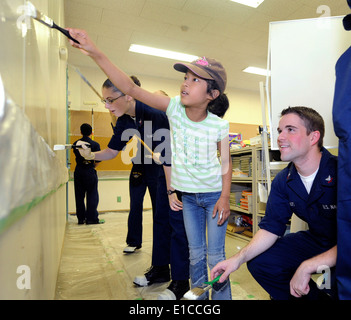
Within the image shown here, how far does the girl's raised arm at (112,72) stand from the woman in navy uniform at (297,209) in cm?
55

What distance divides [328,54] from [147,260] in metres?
1.78

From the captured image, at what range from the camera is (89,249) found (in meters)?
2.24

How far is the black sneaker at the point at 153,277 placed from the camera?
1.52m

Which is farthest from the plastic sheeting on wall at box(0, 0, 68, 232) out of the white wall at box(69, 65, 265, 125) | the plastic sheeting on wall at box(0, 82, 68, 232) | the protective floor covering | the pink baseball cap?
the white wall at box(69, 65, 265, 125)

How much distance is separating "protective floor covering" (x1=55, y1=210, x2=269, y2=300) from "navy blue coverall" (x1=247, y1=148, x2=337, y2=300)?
0.41 m

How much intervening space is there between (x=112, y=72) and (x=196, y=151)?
1.54 feet

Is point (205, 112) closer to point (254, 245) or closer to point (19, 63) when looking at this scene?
point (254, 245)

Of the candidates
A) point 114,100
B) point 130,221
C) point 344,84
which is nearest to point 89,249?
point 130,221

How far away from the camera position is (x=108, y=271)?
1744 millimetres

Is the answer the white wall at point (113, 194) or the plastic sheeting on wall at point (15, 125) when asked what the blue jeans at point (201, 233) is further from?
the white wall at point (113, 194)

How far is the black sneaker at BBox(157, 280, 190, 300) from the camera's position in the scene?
1207 mm

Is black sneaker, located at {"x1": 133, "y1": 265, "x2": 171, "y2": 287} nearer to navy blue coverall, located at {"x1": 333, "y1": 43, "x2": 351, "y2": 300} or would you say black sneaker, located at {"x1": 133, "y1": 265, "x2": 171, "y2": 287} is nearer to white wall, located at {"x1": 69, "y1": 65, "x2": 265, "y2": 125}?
navy blue coverall, located at {"x1": 333, "y1": 43, "x2": 351, "y2": 300}

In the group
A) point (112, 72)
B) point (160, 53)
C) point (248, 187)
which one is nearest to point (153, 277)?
point (112, 72)

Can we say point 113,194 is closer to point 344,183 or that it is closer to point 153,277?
point 153,277
